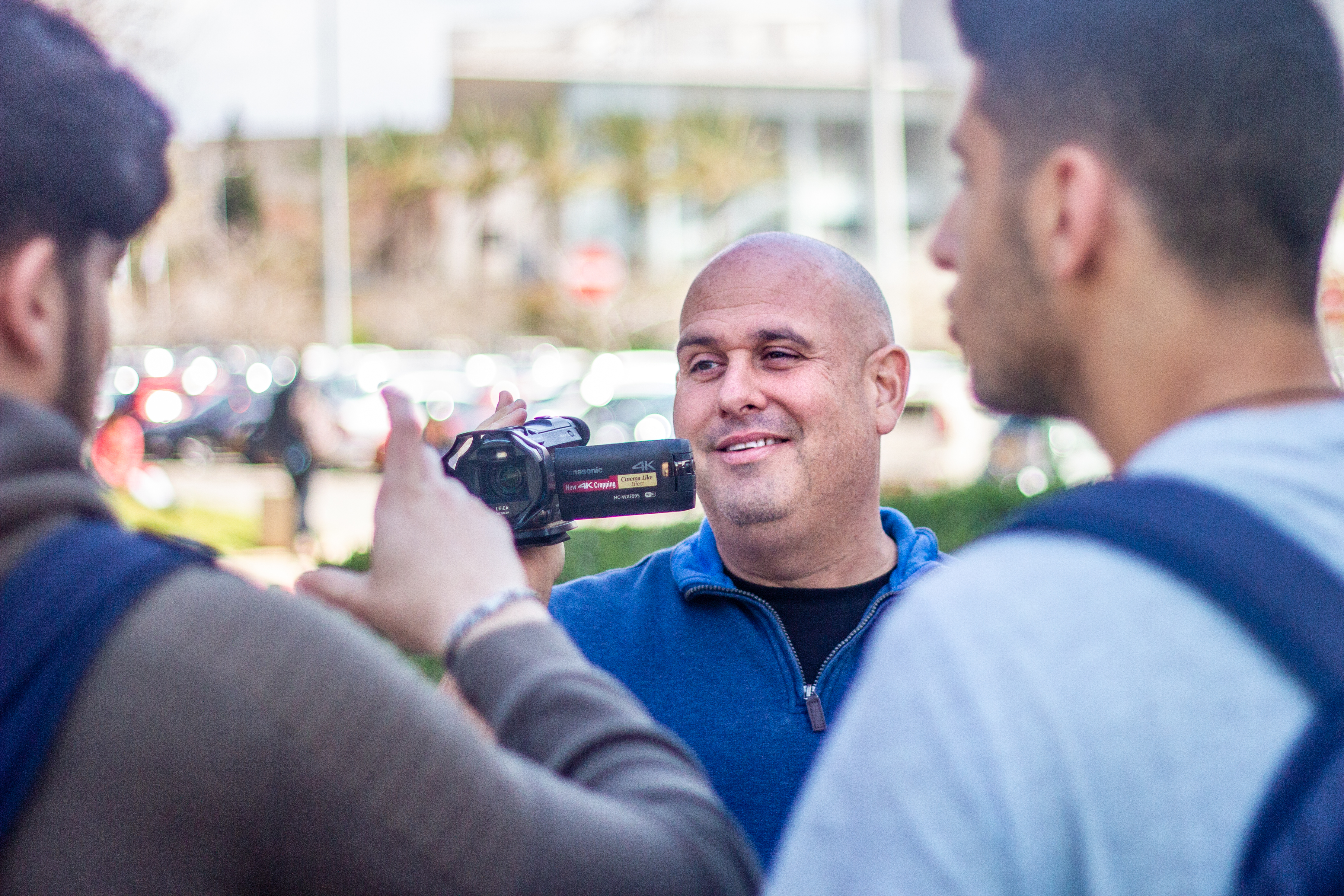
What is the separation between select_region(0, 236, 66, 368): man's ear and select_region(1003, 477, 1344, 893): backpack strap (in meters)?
0.99

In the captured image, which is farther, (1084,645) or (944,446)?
(944,446)

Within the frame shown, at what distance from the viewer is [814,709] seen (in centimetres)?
264

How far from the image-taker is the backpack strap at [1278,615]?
3.47 feet

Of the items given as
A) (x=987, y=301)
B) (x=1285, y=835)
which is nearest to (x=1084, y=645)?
(x=1285, y=835)

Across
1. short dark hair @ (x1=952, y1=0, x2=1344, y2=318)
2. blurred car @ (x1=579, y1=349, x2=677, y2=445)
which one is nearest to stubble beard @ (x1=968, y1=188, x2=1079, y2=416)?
short dark hair @ (x1=952, y1=0, x2=1344, y2=318)

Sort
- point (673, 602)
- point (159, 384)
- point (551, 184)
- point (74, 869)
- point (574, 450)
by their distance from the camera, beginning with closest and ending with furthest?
point (74, 869)
point (574, 450)
point (673, 602)
point (159, 384)
point (551, 184)

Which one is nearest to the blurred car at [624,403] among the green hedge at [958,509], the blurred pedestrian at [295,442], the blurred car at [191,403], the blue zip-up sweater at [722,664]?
the blurred pedestrian at [295,442]

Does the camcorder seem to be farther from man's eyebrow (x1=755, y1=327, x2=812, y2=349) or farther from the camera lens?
man's eyebrow (x1=755, y1=327, x2=812, y2=349)

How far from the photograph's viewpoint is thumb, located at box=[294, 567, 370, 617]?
1.53 m

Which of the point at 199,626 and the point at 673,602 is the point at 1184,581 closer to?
the point at 199,626

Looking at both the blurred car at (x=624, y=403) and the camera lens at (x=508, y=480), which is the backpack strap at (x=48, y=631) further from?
the blurred car at (x=624, y=403)

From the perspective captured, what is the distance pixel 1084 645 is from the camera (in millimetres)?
1109

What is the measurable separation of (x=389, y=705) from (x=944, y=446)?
50.6 ft

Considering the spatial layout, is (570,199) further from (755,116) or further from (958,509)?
(958,509)
